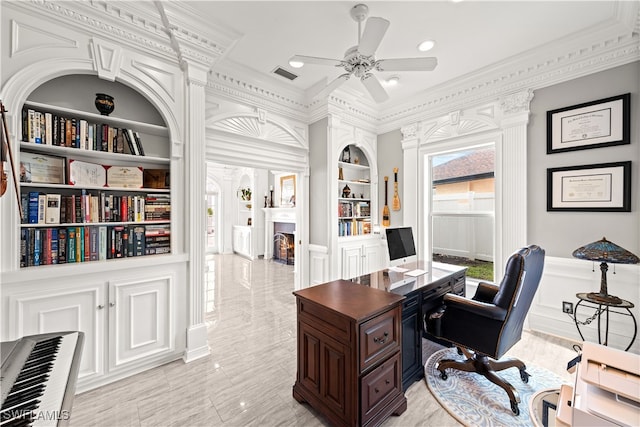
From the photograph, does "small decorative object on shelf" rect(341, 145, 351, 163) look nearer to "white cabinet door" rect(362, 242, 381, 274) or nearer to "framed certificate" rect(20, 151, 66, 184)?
"white cabinet door" rect(362, 242, 381, 274)

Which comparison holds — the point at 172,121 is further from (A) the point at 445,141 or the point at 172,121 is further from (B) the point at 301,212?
(A) the point at 445,141

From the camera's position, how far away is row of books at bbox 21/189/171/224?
1945mm

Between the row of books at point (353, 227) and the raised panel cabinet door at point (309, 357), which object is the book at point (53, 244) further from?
the row of books at point (353, 227)

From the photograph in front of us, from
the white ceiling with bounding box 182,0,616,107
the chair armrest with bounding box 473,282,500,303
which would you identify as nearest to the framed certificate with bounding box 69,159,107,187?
the white ceiling with bounding box 182,0,616,107

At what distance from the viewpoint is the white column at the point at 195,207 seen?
8.19 ft

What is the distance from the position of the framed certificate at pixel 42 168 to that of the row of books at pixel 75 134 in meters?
0.13

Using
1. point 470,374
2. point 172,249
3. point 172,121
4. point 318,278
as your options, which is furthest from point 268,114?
point 470,374

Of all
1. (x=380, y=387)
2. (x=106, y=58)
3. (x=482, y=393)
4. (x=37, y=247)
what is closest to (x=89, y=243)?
(x=37, y=247)

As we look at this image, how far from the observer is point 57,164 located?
2078 millimetres

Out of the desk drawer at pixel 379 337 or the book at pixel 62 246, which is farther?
the book at pixel 62 246

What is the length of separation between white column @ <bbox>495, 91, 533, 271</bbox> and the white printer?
257cm

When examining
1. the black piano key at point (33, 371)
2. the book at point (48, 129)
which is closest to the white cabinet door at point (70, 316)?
the book at point (48, 129)

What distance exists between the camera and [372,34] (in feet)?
6.20

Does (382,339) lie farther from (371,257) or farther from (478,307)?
(371,257)
